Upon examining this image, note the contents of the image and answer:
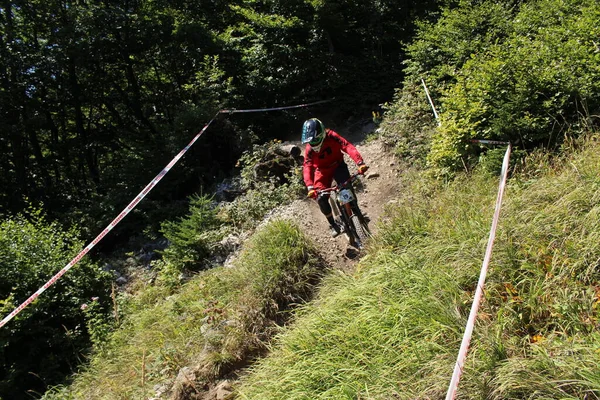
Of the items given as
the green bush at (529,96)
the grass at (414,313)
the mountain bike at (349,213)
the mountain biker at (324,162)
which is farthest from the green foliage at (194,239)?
the green bush at (529,96)

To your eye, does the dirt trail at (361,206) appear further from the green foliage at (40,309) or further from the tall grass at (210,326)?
the green foliage at (40,309)

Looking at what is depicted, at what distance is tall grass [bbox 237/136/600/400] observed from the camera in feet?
7.77

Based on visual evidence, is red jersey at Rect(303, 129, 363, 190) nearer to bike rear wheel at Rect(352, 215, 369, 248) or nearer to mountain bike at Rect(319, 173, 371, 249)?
mountain bike at Rect(319, 173, 371, 249)

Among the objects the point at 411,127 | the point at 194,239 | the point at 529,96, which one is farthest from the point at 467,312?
the point at 411,127

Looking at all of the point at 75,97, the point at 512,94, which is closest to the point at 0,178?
the point at 75,97

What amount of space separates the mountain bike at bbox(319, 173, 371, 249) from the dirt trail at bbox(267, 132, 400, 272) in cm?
39

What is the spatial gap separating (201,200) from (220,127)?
3.69 m

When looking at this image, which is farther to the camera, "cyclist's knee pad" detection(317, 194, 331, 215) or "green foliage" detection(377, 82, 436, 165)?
"green foliage" detection(377, 82, 436, 165)

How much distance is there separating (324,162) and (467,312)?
3415 mm

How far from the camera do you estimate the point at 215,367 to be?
4215 millimetres

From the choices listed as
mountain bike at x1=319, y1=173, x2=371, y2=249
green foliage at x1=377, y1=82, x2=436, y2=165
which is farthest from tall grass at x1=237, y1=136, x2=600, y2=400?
green foliage at x1=377, y1=82, x2=436, y2=165

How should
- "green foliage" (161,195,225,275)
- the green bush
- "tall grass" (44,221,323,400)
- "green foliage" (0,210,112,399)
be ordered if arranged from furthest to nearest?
"green foliage" (161,195,225,275) < "green foliage" (0,210,112,399) < the green bush < "tall grass" (44,221,323,400)

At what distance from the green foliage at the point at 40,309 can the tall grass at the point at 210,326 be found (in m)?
0.97

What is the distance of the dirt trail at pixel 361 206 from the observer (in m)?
5.94
